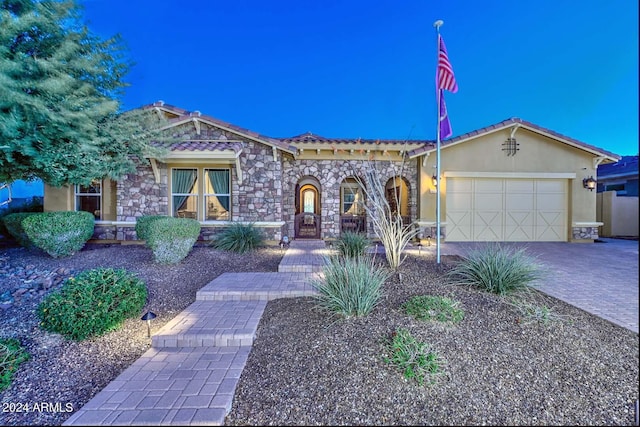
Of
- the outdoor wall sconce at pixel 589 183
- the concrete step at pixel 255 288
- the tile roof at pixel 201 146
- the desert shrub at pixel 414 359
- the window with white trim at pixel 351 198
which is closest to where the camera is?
the desert shrub at pixel 414 359

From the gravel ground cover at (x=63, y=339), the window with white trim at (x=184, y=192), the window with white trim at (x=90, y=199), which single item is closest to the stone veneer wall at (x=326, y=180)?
the window with white trim at (x=184, y=192)

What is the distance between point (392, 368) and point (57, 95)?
764cm

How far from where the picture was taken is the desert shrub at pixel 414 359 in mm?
2629

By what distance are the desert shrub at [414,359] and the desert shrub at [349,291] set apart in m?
0.71

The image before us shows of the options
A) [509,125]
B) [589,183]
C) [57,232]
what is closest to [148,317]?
[57,232]

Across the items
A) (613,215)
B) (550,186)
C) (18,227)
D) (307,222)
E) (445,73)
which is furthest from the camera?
(307,222)

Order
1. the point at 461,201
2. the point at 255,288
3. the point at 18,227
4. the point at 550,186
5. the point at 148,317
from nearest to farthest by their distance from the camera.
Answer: the point at 148,317, the point at 255,288, the point at 18,227, the point at 461,201, the point at 550,186

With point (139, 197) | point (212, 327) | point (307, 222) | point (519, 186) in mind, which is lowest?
point (212, 327)

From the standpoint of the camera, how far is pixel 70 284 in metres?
3.83

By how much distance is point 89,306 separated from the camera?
369cm

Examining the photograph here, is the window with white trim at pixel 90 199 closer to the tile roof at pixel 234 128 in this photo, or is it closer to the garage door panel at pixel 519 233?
the tile roof at pixel 234 128

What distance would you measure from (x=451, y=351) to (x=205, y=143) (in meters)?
8.86

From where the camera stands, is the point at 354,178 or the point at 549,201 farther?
the point at 549,201

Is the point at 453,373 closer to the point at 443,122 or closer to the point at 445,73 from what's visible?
the point at 443,122
